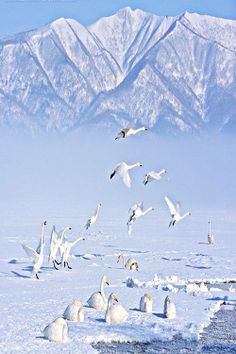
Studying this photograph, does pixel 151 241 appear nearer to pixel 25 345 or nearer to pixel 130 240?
pixel 130 240

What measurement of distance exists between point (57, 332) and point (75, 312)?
224 centimetres

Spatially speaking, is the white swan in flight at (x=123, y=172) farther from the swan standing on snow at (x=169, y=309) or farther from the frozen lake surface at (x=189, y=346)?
the swan standing on snow at (x=169, y=309)

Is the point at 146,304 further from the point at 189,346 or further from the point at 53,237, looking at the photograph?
the point at 53,237

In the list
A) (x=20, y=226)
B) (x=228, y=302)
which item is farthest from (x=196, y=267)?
(x=20, y=226)

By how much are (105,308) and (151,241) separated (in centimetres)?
2077

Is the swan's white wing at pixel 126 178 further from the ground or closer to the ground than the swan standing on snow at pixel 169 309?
further from the ground

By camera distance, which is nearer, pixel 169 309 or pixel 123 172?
pixel 123 172

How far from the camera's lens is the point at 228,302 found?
26516 millimetres

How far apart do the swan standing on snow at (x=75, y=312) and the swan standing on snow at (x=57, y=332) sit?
1977 mm

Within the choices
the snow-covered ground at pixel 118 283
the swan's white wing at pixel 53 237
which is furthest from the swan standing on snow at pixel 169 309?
the swan's white wing at pixel 53 237

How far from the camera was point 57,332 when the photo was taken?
2022 cm

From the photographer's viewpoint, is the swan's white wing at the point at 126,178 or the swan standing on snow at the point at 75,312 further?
the swan standing on snow at the point at 75,312

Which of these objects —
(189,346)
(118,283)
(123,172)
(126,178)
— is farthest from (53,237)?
(126,178)

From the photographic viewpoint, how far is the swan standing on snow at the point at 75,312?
2244 cm
